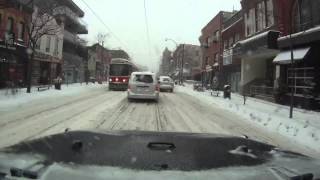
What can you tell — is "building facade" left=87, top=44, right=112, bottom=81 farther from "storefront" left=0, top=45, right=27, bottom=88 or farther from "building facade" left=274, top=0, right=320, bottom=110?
"building facade" left=274, top=0, right=320, bottom=110

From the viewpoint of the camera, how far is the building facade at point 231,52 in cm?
4397

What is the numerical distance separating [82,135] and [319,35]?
70.0ft

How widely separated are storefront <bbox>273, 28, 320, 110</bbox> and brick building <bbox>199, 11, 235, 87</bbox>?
26340mm

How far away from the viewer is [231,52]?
42.9m

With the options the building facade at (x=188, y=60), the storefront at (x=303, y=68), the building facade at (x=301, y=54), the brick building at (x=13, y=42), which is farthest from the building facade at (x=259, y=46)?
the building facade at (x=188, y=60)

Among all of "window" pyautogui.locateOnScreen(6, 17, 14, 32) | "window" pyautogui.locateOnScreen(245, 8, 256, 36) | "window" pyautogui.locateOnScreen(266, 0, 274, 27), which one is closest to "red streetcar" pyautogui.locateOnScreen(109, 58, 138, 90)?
→ "window" pyautogui.locateOnScreen(6, 17, 14, 32)

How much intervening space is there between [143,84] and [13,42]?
15379 millimetres

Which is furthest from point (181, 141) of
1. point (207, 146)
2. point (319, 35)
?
point (319, 35)

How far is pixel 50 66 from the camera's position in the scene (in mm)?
52875

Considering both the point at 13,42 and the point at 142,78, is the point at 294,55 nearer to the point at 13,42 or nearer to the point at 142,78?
the point at 142,78

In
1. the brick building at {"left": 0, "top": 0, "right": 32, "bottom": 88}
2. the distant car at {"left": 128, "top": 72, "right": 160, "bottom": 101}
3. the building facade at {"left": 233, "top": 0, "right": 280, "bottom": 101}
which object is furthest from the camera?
the brick building at {"left": 0, "top": 0, "right": 32, "bottom": 88}

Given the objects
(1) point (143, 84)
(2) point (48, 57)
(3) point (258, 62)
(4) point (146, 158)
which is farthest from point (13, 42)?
(4) point (146, 158)

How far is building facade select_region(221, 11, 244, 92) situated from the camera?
43969 millimetres

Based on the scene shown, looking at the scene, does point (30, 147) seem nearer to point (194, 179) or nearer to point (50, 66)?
point (194, 179)
